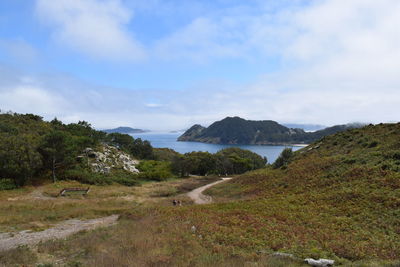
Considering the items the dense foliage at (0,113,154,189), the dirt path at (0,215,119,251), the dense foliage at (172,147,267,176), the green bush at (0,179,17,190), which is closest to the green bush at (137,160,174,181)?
the dense foliage at (172,147,267,176)

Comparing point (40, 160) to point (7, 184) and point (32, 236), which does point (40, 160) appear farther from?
point (32, 236)

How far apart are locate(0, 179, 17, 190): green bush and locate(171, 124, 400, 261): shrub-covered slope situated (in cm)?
2496

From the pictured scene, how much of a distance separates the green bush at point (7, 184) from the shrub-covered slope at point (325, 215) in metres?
25.0

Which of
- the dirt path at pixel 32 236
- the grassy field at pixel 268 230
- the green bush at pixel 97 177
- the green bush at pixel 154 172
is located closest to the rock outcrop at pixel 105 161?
the green bush at pixel 154 172

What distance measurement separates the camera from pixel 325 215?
1275cm

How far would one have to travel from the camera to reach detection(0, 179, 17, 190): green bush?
26378mm

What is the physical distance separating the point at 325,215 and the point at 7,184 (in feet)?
112

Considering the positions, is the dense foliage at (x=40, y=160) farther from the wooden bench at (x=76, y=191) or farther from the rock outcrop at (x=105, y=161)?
the wooden bench at (x=76, y=191)

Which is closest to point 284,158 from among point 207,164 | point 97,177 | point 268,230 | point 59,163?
point 207,164

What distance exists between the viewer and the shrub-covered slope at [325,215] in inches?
327

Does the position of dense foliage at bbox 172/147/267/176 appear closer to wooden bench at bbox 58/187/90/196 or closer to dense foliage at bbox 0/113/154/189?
dense foliage at bbox 0/113/154/189

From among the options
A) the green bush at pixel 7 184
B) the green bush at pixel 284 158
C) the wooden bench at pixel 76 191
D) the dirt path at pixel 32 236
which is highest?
the green bush at pixel 284 158

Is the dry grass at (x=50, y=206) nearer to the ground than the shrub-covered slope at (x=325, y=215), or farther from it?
nearer to the ground

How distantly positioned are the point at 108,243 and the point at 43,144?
30943 mm
